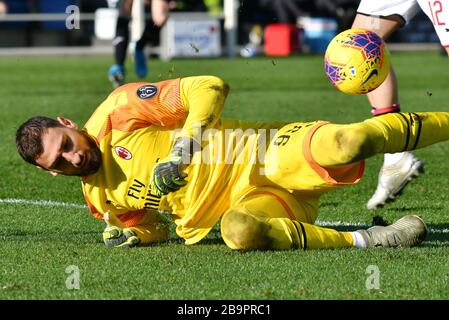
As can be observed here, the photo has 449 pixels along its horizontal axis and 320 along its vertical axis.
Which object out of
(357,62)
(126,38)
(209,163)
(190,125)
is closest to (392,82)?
(357,62)

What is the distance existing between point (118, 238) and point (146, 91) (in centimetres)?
78

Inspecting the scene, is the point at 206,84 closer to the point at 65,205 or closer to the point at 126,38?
the point at 65,205

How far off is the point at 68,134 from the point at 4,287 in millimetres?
882

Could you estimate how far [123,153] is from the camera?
5535mm

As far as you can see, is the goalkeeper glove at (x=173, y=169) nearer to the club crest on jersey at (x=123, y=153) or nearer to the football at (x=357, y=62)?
the club crest on jersey at (x=123, y=153)

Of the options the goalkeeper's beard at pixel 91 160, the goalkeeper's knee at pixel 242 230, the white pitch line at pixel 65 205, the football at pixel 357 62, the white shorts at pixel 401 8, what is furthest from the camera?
the white shorts at pixel 401 8

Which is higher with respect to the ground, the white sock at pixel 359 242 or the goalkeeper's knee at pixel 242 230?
the goalkeeper's knee at pixel 242 230

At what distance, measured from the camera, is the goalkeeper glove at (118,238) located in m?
5.66

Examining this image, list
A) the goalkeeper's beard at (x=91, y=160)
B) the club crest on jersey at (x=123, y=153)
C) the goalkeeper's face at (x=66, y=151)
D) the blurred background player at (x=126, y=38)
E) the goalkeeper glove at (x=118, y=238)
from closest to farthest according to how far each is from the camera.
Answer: the goalkeeper's face at (x=66, y=151) < the goalkeeper's beard at (x=91, y=160) < the club crest on jersey at (x=123, y=153) < the goalkeeper glove at (x=118, y=238) < the blurred background player at (x=126, y=38)

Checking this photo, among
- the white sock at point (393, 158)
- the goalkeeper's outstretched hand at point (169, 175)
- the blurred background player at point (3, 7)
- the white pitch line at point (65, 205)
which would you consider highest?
the goalkeeper's outstretched hand at point (169, 175)

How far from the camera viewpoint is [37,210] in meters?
6.97

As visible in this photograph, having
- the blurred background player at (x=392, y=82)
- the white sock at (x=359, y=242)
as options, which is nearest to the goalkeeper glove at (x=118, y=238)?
the white sock at (x=359, y=242)

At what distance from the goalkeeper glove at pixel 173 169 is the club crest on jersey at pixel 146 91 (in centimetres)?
49
